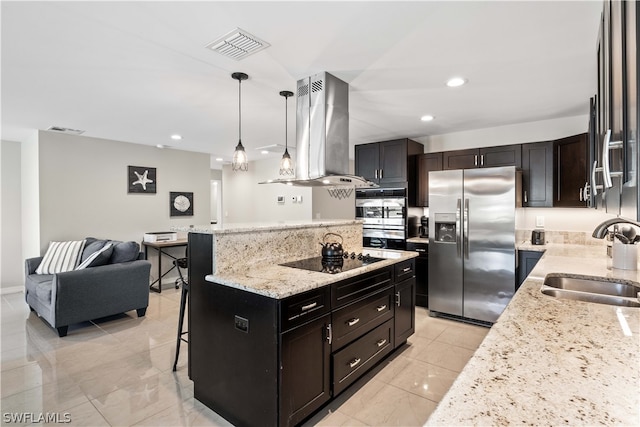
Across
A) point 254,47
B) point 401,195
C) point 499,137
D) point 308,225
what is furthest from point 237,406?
point 499,137

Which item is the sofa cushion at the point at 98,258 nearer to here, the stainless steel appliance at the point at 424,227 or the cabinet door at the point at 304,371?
the cabinet door at the point at 304,371

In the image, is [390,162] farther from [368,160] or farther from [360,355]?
[360,355]

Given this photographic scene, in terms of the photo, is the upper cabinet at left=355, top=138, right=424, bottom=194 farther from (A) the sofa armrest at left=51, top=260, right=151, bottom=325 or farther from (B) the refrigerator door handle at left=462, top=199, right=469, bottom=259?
(A) the sofa armrest at left=51, top=260, right=151, bottom=325

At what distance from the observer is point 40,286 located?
3.76m

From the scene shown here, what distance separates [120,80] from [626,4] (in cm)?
318

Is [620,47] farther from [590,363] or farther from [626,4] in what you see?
[590,363]

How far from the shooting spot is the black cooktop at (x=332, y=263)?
2449mm

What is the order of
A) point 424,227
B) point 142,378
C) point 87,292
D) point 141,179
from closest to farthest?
point 142,378 < point 87,292 < point 424,227 < point 141,179

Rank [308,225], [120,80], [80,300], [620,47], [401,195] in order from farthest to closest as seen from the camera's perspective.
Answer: [401,195]
[80,300]
[308,225]
[120,80]
[620,47]

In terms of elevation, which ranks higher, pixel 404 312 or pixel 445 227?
pixel 445 227

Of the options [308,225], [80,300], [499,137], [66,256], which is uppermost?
[499,137]

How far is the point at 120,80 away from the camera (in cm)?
274

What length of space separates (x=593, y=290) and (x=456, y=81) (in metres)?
1.88

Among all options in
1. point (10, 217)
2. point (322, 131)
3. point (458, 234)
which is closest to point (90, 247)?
point (10, 217)
